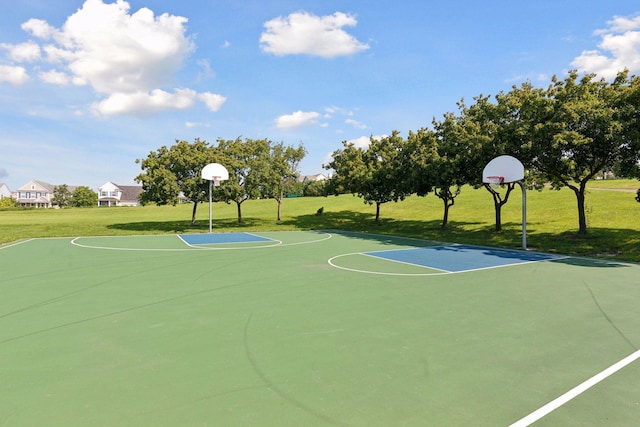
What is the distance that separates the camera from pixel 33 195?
8906 cm

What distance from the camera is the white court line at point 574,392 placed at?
3291 mm

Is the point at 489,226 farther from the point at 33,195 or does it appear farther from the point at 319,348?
the point at 33,195

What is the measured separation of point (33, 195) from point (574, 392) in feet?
365

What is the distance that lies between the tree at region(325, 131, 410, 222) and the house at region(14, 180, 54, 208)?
90460 mm

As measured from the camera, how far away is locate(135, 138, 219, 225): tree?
23750 mm

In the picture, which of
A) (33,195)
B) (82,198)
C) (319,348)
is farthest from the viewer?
(33,195)

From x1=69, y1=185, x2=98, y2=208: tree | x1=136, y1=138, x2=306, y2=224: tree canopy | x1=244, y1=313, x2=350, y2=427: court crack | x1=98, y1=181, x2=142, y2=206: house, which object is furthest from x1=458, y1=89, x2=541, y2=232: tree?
x1=98, y1=181, x2=142, y2=206: house

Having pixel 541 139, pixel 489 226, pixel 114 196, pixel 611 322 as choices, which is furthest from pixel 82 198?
pixel 611 322

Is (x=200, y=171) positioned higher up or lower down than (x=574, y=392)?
higher up

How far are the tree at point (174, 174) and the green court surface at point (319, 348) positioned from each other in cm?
1401

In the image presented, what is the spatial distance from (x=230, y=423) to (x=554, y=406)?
301 cm

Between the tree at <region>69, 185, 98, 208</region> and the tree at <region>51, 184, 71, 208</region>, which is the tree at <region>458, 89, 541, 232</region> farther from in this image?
the tree at <region>51, 184, 71, 208</region>

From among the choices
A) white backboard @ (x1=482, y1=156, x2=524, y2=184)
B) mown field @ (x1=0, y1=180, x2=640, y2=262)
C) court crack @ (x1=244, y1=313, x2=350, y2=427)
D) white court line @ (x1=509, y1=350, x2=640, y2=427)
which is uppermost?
white backboard @ (x1=482, y1=156, x2=524, y2=184)

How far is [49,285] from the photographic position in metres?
8.48
